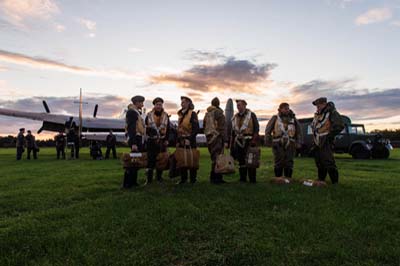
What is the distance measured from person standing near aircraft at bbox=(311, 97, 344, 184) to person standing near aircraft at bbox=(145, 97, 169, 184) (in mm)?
3815

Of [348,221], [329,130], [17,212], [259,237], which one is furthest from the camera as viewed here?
[329,130]

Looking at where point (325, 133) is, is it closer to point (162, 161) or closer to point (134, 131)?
point (162, 161)

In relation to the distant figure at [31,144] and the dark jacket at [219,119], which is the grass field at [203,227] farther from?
the distant figure at [31,144]

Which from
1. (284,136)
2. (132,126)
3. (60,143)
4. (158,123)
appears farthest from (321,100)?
(60,143)

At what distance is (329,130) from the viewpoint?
819 cm

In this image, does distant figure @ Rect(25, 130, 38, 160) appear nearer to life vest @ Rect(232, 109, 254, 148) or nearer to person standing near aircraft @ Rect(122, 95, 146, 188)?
person standing near aircraft @ Rect(122, 95, 146, 188)

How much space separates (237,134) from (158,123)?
207 centimetres

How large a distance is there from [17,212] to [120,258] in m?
2.96

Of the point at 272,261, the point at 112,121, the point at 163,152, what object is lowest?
the point at 272,261

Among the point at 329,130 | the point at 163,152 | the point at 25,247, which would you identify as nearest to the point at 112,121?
the point at 163,152

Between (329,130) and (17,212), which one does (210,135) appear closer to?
(329,130)

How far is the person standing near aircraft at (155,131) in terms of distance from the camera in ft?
28.2

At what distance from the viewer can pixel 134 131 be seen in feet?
26.3

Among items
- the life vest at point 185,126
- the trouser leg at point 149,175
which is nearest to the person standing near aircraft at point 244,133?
the life vest at point 185,126
